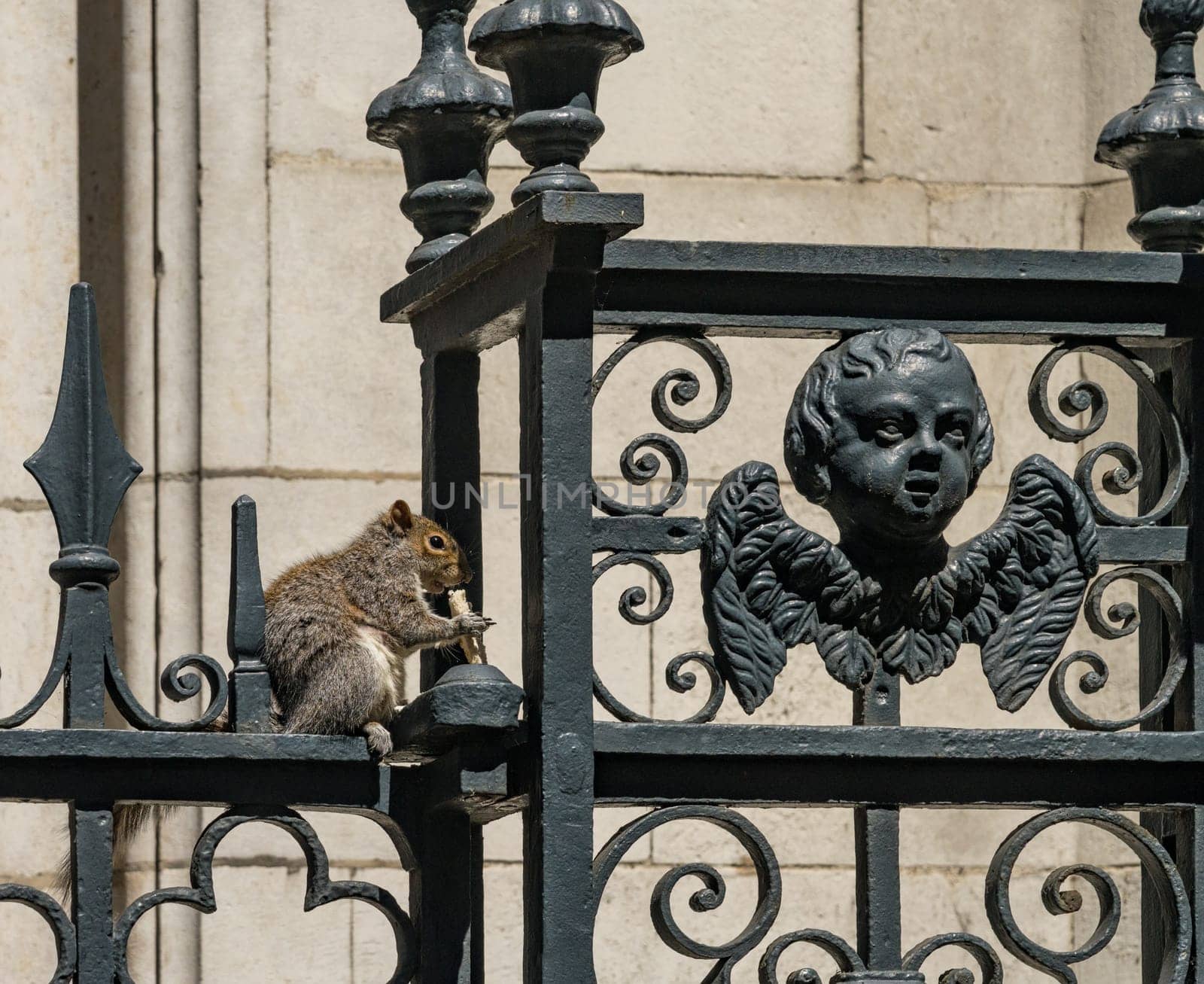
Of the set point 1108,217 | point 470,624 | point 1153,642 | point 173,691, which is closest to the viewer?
point 173,691

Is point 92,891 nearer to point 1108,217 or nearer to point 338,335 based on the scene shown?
point 338,335

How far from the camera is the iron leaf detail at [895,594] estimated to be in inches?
152

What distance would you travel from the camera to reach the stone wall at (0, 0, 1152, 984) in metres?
5.62

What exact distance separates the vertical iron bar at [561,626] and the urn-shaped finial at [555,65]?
0.60ft

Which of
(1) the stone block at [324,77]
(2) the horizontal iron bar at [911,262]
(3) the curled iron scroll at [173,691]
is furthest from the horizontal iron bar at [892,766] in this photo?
(1) the stone block at [324,77]

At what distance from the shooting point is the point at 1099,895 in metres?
3.93

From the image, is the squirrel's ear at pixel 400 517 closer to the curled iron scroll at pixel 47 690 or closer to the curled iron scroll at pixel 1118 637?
the curled iron scroll at pixel 47 690

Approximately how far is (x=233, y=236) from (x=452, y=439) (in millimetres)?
1579

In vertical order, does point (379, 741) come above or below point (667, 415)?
below

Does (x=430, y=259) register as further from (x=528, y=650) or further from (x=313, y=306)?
(x=313, y=306)

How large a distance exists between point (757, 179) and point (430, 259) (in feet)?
6.29

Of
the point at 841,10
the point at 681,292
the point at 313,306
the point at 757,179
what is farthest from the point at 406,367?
the point at 681,292

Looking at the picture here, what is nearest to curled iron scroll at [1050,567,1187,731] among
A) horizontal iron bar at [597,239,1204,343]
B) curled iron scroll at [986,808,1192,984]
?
curled iron scroll at [986,808,1192,984]

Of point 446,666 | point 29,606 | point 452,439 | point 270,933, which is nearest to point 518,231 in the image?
point 452,439
